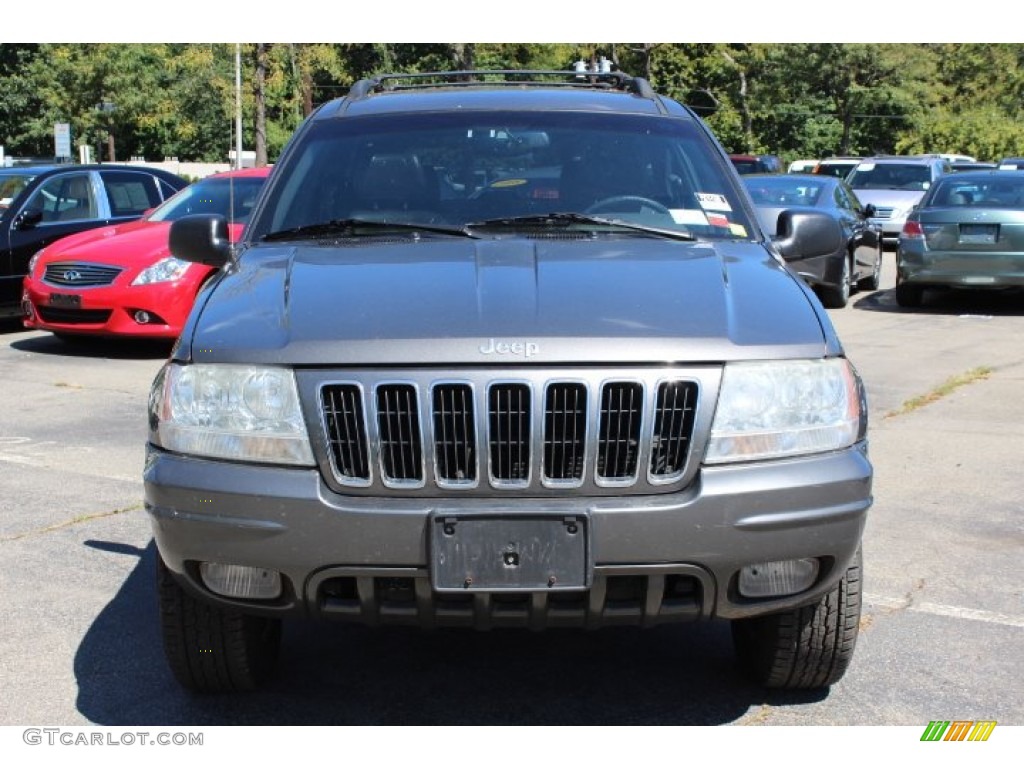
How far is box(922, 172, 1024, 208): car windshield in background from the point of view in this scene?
1516 cm

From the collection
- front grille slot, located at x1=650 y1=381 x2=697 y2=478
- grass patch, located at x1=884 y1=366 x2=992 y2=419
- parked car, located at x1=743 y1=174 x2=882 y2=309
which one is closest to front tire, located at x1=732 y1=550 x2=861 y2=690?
front grille slot, located at x1=650 y1=381 x2=697 y2=478

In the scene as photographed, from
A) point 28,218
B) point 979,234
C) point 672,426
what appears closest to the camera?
point 672,426

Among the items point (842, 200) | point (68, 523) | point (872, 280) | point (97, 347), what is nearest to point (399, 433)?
point (68, 523)

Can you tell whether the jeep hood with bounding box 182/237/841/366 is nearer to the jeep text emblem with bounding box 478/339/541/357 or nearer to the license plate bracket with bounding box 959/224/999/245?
the jeep text emblem with bounding box 478/339/541/357

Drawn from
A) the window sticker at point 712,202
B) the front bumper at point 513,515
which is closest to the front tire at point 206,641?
the front bumper at point 513,515

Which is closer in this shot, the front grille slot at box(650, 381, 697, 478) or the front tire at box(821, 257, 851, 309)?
the front grille slot at box(650, 381, 697, 478)

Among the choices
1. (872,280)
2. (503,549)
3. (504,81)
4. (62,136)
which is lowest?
(62,136)

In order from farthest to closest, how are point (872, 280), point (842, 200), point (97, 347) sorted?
point (872, 280)
point (842, 200)
point (97, 347)

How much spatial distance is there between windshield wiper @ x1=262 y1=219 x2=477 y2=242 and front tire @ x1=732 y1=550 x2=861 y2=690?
1491 millimetres

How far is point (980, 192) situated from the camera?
15500mm

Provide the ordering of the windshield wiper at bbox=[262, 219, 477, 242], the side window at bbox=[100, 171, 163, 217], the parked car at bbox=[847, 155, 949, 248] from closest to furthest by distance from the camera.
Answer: the windshield wiper at bbox=[262, 219, 477, 242] → the side window at bbox=[100, 171, 163, 217] → the parked car at bbox=[847, 155, 949, 248]

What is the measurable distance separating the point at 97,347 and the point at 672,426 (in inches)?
387

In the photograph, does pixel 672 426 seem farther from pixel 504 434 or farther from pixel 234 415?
pixel 234 415
